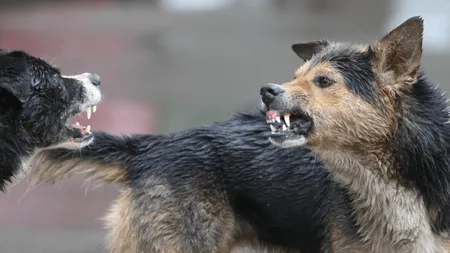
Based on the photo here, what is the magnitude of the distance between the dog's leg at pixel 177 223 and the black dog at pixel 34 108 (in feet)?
1.79

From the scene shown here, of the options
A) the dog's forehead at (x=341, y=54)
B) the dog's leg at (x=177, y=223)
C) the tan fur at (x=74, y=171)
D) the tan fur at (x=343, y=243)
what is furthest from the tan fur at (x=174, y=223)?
the dog's forehead at (x=341, y=54)

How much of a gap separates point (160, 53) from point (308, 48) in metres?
9.25

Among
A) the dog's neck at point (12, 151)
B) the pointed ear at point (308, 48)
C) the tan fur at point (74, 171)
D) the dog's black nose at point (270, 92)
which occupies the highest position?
the pointed ear at point (308, 48)

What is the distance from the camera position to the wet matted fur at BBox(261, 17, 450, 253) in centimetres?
492

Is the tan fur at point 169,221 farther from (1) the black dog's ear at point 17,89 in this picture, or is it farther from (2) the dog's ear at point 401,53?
(2) the dog's ear at point 401,53

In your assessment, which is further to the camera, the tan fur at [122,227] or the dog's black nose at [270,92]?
A: the tan fur at [122,227]

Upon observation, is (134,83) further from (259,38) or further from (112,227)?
(112,227)

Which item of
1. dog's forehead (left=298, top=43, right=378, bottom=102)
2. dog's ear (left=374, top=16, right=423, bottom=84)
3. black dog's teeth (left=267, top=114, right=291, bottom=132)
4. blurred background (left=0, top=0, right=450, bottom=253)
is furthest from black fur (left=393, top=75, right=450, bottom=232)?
blurred background (left=0, top=0, right=450, bottom=253)

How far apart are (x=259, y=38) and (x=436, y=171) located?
36.0ft

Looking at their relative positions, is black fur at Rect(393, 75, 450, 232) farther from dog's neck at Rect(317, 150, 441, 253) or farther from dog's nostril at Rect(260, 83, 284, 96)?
dog's nostril at Rect(260, 83, 284, 96)

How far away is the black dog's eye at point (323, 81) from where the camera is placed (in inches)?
196

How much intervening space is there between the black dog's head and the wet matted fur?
3.96 feet

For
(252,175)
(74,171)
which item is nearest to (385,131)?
(252,175)

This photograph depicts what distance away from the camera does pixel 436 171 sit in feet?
16.3
